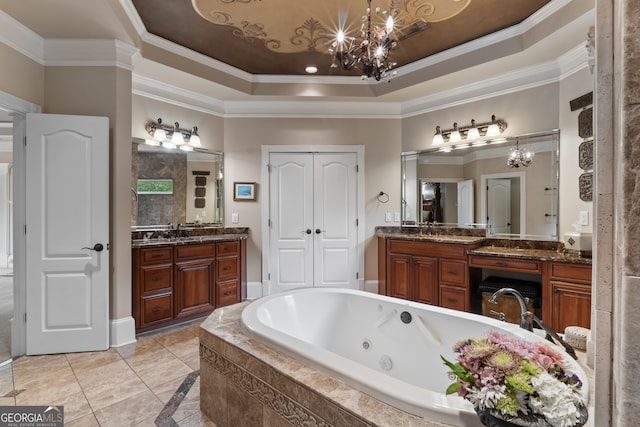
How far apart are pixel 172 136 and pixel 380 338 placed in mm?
3162

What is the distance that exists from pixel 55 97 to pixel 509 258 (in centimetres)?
425

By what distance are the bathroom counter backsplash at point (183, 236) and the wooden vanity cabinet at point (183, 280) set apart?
54 millimetres

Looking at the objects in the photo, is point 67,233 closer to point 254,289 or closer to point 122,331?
point 122,331

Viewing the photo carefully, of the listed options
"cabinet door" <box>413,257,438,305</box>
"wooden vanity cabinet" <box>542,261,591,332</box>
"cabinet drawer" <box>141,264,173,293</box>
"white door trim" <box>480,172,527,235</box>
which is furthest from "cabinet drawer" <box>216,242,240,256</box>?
"wooden vanity cabinet" <box>542,261,591,332</box>

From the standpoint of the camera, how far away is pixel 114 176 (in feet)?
9.18

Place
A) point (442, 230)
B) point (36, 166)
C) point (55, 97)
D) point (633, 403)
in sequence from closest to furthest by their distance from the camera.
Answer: point (633, 403), point (36, 166), point (55, 97), point (442, 230)

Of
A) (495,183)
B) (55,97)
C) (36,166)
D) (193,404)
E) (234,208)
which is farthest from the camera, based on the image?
(234,208)

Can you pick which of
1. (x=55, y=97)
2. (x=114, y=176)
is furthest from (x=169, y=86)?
(x=114, y=176)

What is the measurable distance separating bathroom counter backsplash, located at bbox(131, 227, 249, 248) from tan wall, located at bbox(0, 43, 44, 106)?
56.9 inches

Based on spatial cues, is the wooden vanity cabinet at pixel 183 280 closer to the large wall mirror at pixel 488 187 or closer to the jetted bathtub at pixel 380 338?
the jetted bathtub at pixel 380 338

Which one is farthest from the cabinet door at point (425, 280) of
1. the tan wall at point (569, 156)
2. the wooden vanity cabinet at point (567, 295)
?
the tan wall at point (569, 156)

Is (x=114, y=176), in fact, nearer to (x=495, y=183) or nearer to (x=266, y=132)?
(x=266, y=132)

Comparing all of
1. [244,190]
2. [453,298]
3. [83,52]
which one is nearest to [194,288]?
[244,190]

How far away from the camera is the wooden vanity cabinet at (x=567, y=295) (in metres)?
2.48
